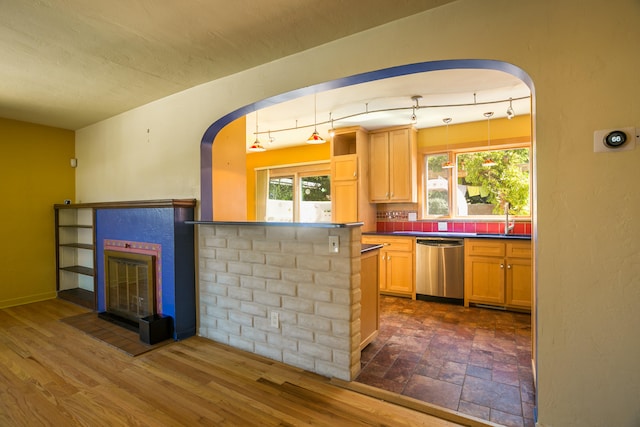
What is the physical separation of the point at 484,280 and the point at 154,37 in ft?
14.1

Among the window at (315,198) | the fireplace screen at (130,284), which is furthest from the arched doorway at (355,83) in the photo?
the window at (315,198)

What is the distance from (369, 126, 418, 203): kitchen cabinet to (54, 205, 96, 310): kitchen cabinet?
431cm

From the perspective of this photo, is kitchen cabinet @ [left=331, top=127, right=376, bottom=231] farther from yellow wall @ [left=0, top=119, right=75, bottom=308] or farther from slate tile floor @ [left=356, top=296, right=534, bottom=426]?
yellow wall @ [left=0, top=119, right=75, bottom=308]

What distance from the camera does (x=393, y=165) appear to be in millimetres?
4863

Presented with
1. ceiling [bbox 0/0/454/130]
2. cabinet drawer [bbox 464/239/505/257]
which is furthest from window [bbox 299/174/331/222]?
ceiling [bbox 0/0/454/130]

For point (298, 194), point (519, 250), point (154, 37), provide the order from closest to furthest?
point (154, 37) < point (519, 250) < point (298, 194)

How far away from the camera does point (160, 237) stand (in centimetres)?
323

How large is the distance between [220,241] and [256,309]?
749mm

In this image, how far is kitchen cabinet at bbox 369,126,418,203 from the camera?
15.6 feet

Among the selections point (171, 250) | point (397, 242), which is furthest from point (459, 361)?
point (171, 250)

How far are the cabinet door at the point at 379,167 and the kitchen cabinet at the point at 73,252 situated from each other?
4252mm

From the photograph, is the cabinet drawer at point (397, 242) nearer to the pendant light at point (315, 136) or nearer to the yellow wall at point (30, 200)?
the pendant light at point (315, 136)

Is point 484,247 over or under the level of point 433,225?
under

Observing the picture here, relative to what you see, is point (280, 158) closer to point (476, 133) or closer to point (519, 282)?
point (476, 133)
